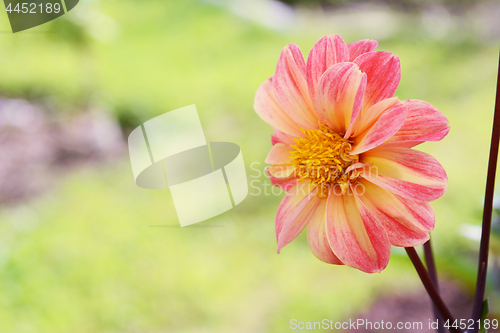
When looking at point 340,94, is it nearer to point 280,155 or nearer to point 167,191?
point 280,155

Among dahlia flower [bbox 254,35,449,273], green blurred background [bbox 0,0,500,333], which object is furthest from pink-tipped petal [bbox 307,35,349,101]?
green blurred background [bbox 0,0,500,333]

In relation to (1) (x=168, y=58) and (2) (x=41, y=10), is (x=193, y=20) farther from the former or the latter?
(2) (x=41, y=10)

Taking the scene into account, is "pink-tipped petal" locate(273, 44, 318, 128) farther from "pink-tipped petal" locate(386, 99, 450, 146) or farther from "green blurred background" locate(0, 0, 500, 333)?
"green blurred background" locate(0, 0, 500, 333)

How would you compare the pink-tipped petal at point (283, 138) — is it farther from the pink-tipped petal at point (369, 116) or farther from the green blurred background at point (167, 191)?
the green blurred background at point (167, 191)

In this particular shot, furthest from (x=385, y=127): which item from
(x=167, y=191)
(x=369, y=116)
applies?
(x=167, y=191)

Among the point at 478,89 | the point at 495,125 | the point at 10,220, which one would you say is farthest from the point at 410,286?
the point at 10,220

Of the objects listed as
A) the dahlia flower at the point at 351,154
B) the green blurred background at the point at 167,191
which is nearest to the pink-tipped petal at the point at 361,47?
the dahlia flower at the point at 351,154
